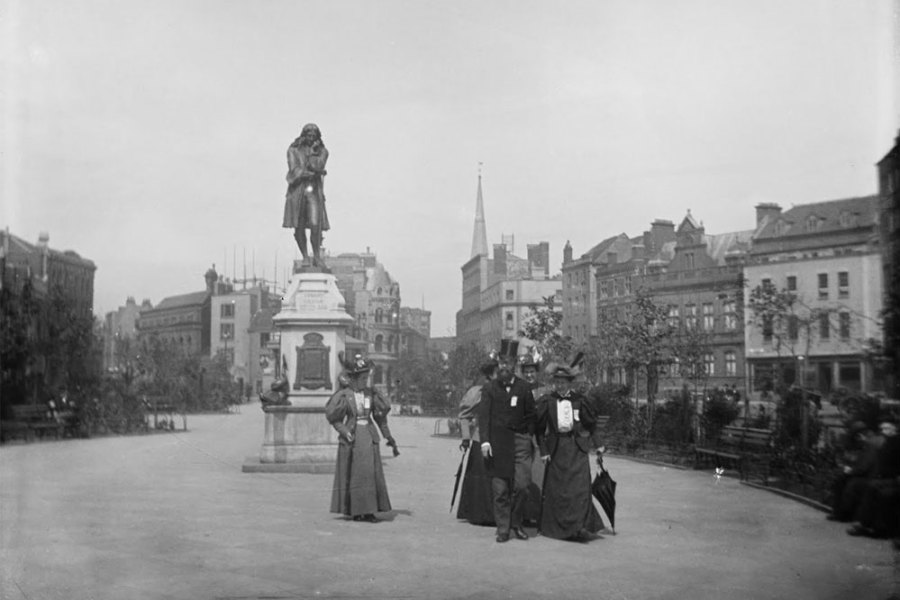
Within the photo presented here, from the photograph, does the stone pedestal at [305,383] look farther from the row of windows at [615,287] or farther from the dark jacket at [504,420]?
the row of windows at [615,287]

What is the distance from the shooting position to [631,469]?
17.6 meters

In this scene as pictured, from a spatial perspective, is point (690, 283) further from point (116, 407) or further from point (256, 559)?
point (256, 559)

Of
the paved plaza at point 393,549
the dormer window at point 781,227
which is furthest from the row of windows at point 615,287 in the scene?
the paved plaza at point 393,549

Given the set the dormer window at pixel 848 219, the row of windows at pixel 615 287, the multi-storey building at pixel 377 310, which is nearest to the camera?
the dormer window at pixel 848 219

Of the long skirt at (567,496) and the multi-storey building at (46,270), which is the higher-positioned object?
the multi-storey building at (46,270)

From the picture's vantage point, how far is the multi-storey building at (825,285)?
13094 mm

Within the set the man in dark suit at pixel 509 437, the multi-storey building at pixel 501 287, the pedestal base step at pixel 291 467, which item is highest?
the multi-storey building at pixel 501 287

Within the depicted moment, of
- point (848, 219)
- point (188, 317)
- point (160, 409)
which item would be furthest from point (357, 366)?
point (188, 317)

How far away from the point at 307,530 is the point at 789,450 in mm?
8133

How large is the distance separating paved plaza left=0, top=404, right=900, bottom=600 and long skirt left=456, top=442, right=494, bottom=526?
0.20m

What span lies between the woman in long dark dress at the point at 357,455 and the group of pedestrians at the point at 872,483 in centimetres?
527

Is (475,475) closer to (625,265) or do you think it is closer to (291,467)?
(291,467)

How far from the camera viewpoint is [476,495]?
10.6 metres

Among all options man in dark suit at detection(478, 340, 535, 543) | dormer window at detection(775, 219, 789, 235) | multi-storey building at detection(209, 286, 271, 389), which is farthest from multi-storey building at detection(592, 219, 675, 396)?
multi-storey building at detection(209, 286, 271, 389)
